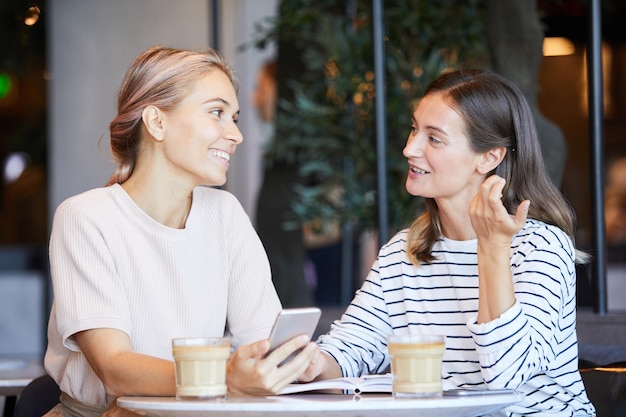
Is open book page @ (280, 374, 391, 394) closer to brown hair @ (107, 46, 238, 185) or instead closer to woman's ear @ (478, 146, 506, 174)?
woman's ear @ (478, 146, 506, 174)

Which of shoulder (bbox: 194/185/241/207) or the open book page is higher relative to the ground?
shoulder (bbox: 194/185/241/207)

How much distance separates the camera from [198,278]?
6.90ft

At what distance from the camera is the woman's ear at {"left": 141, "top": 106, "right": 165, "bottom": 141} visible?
2.11 m

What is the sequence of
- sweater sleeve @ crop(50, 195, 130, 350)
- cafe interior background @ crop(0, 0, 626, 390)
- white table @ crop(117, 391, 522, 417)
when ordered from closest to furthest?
white table @ crop(117, 391, 522, 417)
sweater sleeve @ crop(50, 195, 130, 350)
cafe interior background @ crop(0, 0, 626, 390)

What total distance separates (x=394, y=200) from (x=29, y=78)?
3.23 m

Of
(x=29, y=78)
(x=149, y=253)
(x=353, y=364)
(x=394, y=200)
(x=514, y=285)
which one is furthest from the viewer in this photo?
(x=29, y=78)

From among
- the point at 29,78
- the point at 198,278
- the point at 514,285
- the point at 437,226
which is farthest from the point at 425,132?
the point at 29,78

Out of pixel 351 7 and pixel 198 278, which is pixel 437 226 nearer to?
pixel 198 278

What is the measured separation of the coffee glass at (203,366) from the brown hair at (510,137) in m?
0.84

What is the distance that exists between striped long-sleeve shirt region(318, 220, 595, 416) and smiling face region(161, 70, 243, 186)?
0.45m

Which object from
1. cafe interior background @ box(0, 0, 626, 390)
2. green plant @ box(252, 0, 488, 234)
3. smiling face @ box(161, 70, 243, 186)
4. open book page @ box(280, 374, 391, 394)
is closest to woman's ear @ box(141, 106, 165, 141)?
smiling face @ box(161, 70, 243, 186)

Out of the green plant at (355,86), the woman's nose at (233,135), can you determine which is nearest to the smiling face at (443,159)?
the woman's nose at (233,135)

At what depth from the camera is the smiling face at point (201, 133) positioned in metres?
2.09

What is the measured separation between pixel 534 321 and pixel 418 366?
1.29ft
